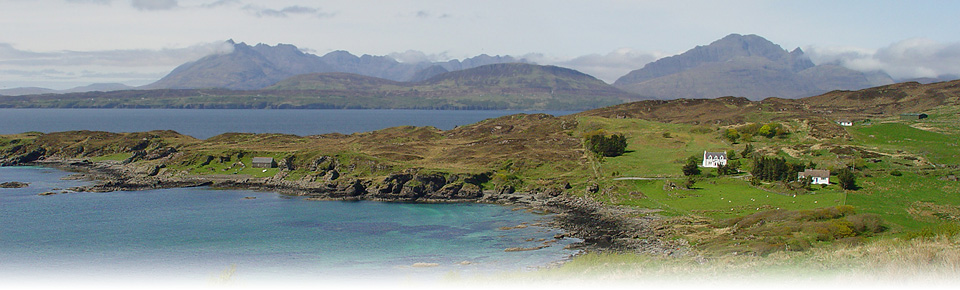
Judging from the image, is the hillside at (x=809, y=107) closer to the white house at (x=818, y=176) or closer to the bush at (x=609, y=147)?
the bush at (x=609, y=147)

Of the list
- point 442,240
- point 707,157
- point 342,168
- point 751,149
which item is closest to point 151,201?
point 342,168

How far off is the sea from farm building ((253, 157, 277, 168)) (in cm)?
1678

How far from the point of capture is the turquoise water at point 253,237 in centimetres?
5212

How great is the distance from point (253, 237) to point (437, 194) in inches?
1154

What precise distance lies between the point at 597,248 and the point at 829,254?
65.4 ft

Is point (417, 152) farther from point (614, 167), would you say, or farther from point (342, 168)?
point (614, 167)

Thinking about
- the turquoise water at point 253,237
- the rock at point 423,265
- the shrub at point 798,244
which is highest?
the shrub at point 798,244

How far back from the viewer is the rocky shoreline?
60844 millimetres

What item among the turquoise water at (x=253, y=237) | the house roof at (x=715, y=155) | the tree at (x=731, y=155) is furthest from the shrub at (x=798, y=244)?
the tree at (x=731, y=155)

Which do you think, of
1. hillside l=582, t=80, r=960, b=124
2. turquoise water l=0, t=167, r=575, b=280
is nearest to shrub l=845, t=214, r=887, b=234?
turquoise water l=0, t=167, r=575, b=280

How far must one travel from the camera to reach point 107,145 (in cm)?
12938

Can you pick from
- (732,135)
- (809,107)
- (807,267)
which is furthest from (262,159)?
(809,107)

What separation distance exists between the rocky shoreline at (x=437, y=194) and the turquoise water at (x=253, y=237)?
131 inches

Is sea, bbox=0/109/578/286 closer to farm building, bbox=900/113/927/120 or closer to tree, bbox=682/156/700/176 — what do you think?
tree, bbox=682/156/700/176
